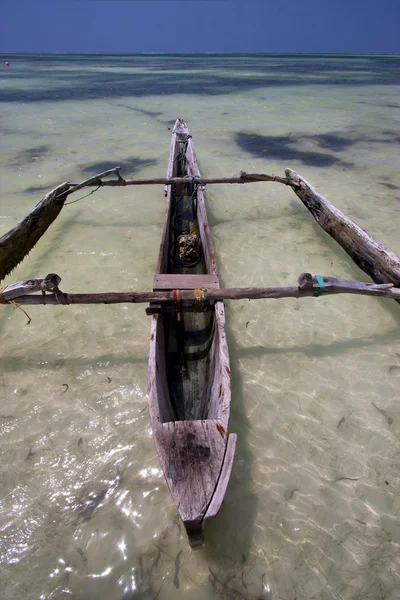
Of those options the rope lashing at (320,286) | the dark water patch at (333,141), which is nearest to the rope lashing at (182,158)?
the dark water patch at (333,141)

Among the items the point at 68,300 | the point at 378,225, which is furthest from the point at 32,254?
the point at 378,225

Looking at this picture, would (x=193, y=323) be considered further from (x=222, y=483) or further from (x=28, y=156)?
(x=28, y=156)

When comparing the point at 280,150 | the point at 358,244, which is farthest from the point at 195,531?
the point at 280,150

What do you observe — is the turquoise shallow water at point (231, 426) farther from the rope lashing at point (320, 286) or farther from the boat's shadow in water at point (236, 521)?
the rope lashing at point (320, 286)

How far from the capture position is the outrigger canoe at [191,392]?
2.02 meters

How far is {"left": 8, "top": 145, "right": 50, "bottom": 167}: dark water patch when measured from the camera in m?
10.4

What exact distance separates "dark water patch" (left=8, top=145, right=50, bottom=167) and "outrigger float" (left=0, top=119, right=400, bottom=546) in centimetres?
607

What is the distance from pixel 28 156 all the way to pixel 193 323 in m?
10.6

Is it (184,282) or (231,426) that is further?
(184,282)

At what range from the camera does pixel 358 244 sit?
4645 mm

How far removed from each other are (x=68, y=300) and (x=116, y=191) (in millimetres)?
6376

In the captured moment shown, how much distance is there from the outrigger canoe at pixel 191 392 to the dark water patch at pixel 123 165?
5274 millimetres

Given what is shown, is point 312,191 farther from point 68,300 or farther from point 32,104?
point 32,104

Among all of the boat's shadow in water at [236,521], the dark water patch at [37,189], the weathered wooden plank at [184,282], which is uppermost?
the dark water patch at [37,189]
